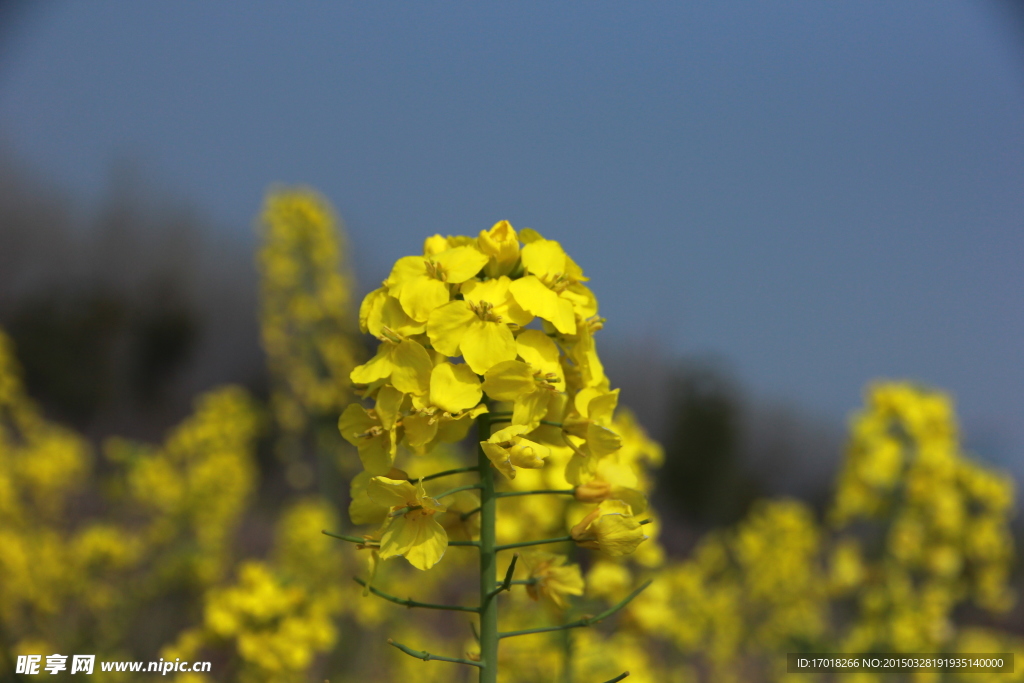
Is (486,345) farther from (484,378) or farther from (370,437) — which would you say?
(370,437)

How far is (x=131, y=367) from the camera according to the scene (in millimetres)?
16047

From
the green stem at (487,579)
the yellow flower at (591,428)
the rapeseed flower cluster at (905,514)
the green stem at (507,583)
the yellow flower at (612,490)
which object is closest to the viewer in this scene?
the green stem at (507,583)

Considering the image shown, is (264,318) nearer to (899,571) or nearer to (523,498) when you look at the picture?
(523,498)

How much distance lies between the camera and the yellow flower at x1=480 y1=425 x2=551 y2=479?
1.20m

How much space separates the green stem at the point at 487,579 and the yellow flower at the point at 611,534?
22 centimetres

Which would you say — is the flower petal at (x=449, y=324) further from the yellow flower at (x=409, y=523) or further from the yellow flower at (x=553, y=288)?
the yellow flower at (x=409, y=523)

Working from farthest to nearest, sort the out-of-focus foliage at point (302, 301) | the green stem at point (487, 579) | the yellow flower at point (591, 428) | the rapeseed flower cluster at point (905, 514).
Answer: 1. the out-of-focus foliage at point (302, 301)
2. the rapeseed flower cluster at point (905, 514)
3. the yellow flower at point (591, 428)
4. the green stem at point (487, 579)

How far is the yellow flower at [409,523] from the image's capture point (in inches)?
49.7

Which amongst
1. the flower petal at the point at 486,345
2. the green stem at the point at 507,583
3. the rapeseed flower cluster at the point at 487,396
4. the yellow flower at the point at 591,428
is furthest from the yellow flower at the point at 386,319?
the green stem at the point at 507,583

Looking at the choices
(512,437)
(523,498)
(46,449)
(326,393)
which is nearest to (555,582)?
(512,437)

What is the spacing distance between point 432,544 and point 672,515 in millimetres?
17031

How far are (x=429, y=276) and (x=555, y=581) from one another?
2.26ft

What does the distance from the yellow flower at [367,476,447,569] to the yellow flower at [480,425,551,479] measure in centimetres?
15

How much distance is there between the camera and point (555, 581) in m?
1.44
